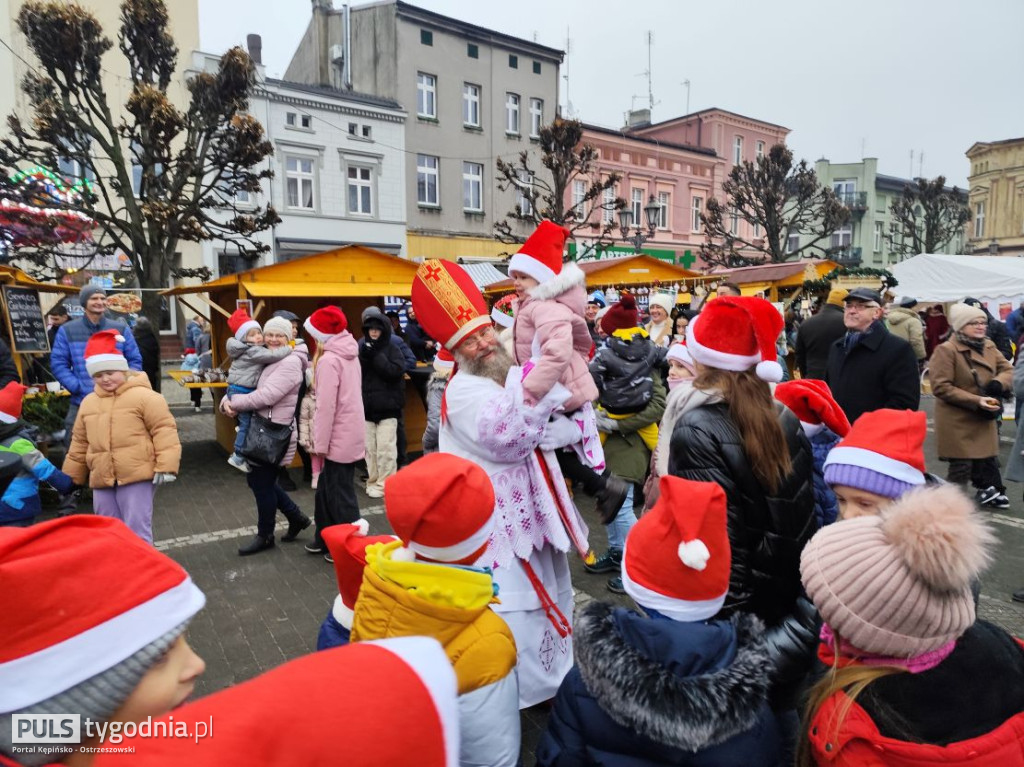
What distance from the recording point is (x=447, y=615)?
179 centimetres

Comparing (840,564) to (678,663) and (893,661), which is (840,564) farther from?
(678,663)

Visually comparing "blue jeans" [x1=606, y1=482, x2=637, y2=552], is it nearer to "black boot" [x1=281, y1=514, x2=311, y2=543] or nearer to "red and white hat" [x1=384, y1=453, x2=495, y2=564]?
"black boot" [x1=281, y1=514, x2=311, y2=543]

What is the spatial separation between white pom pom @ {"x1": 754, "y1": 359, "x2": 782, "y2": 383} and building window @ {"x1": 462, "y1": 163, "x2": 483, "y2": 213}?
26756 mm

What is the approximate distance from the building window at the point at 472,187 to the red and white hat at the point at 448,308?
25827mm

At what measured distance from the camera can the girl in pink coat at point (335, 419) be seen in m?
4.95

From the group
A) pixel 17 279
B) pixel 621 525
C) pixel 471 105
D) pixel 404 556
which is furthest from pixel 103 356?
pixel 471 105

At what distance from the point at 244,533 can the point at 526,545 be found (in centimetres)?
388

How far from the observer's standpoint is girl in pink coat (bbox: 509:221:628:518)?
304cm

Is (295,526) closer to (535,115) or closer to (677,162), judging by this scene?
(535,115)

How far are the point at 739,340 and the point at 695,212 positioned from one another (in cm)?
3728

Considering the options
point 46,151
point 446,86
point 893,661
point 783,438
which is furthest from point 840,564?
point 446,86

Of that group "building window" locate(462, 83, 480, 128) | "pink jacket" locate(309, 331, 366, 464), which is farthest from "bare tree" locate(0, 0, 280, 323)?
"building window" locate(462, 83, 480, 128)

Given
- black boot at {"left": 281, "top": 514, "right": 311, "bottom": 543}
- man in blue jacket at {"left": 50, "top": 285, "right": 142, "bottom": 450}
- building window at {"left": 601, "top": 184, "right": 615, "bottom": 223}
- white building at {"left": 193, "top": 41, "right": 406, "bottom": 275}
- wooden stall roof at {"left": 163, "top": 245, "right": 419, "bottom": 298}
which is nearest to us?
black boot at {"left": 281, "top": 514, "right": 311, "bottom": 543}

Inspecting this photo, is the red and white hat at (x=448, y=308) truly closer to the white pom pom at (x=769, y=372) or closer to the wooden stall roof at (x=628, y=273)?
the white pom pom at (x=769, y=372)
